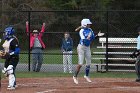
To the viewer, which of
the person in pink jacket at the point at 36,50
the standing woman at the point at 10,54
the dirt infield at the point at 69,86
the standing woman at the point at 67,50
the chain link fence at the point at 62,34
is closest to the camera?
A: the dirt infield at the point at 69,86

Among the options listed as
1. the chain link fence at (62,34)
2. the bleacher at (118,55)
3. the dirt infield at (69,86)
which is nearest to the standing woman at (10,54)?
the dirt infield at (69,86)

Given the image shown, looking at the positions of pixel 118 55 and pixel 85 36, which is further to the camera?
pixel 118 55

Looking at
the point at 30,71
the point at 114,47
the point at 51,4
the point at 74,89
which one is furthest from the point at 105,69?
the point at 51,4

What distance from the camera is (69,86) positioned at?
1558 cm

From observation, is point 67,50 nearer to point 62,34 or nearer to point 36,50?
point 36,50

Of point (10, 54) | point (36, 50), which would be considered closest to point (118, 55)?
point (36, 50)

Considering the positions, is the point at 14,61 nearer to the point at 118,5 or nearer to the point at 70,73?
the point at 70,73

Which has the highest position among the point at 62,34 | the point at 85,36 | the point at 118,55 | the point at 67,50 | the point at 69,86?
the point at 62,34

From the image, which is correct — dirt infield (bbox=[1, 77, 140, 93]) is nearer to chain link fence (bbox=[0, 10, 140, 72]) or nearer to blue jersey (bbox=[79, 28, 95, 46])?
blue jersey (bbox=[79, 28, 95, 46])

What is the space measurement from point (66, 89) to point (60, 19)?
48.5 feet

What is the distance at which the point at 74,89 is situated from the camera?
14633 millimetres

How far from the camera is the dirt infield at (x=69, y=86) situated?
1434 centimetres

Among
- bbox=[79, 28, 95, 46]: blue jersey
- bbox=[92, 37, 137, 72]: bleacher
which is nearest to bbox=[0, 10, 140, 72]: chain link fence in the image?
bbox=[92, 37, 137, 72]: bleacher

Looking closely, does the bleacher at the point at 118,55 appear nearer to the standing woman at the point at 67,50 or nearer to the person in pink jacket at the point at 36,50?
the standing woman at the point at 67,50
